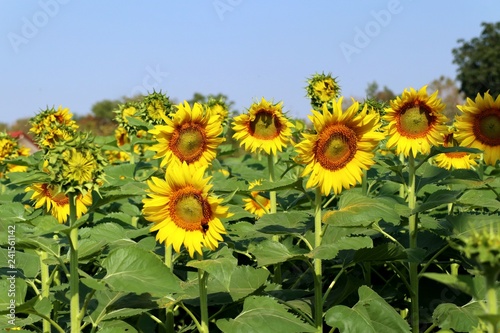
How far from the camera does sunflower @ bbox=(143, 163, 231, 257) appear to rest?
10.7 feet

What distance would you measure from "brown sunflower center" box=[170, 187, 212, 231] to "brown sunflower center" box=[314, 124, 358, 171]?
1.78ft

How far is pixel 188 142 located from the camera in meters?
3.90

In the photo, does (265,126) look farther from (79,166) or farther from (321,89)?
(79,166)

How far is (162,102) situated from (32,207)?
137cm

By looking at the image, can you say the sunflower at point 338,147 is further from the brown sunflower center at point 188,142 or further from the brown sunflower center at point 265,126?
the brown sunflower center at point 265,126

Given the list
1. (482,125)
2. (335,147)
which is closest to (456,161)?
(482,125)

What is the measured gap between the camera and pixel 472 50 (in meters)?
46.3

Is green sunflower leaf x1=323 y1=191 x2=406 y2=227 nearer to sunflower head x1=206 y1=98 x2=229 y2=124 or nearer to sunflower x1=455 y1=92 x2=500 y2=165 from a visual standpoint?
sunflower x1=455 y1=92 x2=500 y2=165

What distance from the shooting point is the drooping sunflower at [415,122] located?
3.92m

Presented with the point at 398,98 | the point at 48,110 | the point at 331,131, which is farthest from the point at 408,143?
the point at 48,110

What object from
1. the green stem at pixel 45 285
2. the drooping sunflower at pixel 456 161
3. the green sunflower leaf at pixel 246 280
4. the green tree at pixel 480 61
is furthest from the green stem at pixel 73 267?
the green tree at pixel 480 61

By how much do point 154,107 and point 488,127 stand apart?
187 centimetres

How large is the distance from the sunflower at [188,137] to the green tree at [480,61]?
1604 inches

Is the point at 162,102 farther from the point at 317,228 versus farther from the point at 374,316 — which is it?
the point at 374,316
